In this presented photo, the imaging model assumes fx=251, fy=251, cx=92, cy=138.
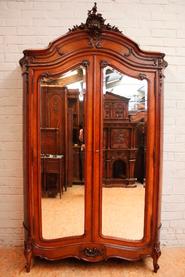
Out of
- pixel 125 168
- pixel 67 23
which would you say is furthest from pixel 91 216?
pixel 67 23

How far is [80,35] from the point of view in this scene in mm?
1859

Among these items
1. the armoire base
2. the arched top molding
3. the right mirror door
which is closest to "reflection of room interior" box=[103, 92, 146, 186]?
the right mirror door

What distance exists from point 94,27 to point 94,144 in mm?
853

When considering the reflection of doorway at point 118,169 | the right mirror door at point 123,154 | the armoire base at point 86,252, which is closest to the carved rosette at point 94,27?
the right mirror door at point 123,154

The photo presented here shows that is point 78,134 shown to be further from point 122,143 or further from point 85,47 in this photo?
point 85,47

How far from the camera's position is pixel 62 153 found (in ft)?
6.47

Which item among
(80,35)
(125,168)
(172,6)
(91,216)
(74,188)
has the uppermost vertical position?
(172,6)

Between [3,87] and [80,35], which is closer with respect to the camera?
[80,35]

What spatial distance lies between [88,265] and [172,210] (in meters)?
0.97

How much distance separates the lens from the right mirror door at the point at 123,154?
6.27 ft

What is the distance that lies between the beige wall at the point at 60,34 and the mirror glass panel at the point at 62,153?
0.56m

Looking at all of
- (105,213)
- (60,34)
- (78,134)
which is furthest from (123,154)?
(60,34)

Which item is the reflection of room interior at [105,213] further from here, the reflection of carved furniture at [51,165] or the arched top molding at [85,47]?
the arched top molding at [85,47]

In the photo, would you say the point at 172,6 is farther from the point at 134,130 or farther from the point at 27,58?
the point at 27,58
